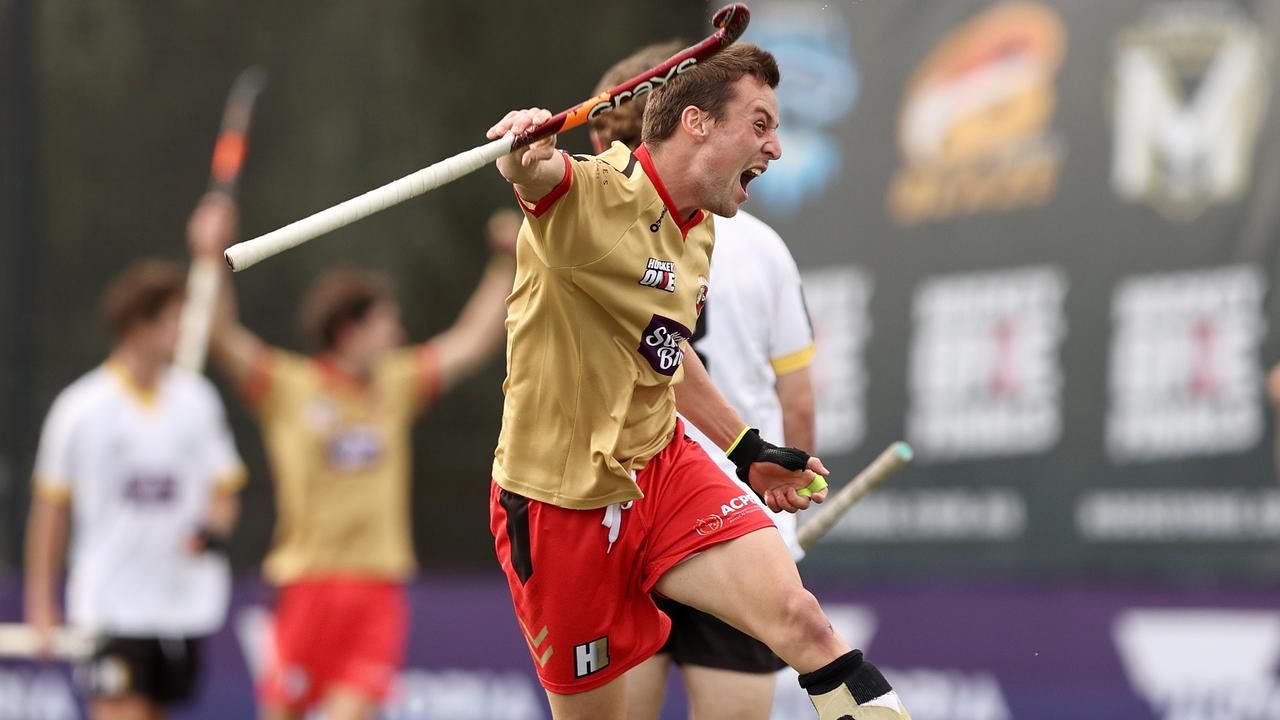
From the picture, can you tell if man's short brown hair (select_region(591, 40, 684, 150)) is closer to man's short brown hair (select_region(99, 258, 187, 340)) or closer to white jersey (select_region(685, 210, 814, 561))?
white jersey (select_region(685, 210, 814, 561))

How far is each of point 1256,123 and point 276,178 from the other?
6.33 meters

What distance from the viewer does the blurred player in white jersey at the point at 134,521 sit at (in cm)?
875

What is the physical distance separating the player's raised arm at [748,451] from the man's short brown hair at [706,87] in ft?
1.89

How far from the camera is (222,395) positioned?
12.5 meters

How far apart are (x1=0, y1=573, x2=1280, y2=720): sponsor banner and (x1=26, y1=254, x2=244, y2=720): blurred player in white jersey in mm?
1843

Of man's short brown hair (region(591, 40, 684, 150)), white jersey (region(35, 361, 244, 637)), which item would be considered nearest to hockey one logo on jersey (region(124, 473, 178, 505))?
white jersey (region(35, 361, 244, 637))

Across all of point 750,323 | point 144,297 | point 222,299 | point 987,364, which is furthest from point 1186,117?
point 222,299

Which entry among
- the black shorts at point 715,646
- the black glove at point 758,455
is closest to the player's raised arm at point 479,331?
the black shorts at point 715,646

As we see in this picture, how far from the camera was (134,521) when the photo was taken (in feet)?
29.3

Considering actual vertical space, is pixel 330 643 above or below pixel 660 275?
below

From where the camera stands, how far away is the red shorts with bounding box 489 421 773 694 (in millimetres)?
4766

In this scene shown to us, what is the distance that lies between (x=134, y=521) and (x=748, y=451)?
15.6 ft

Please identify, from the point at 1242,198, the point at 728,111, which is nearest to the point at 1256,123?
the point at 1242,198

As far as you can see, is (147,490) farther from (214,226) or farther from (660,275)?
(660,275)
